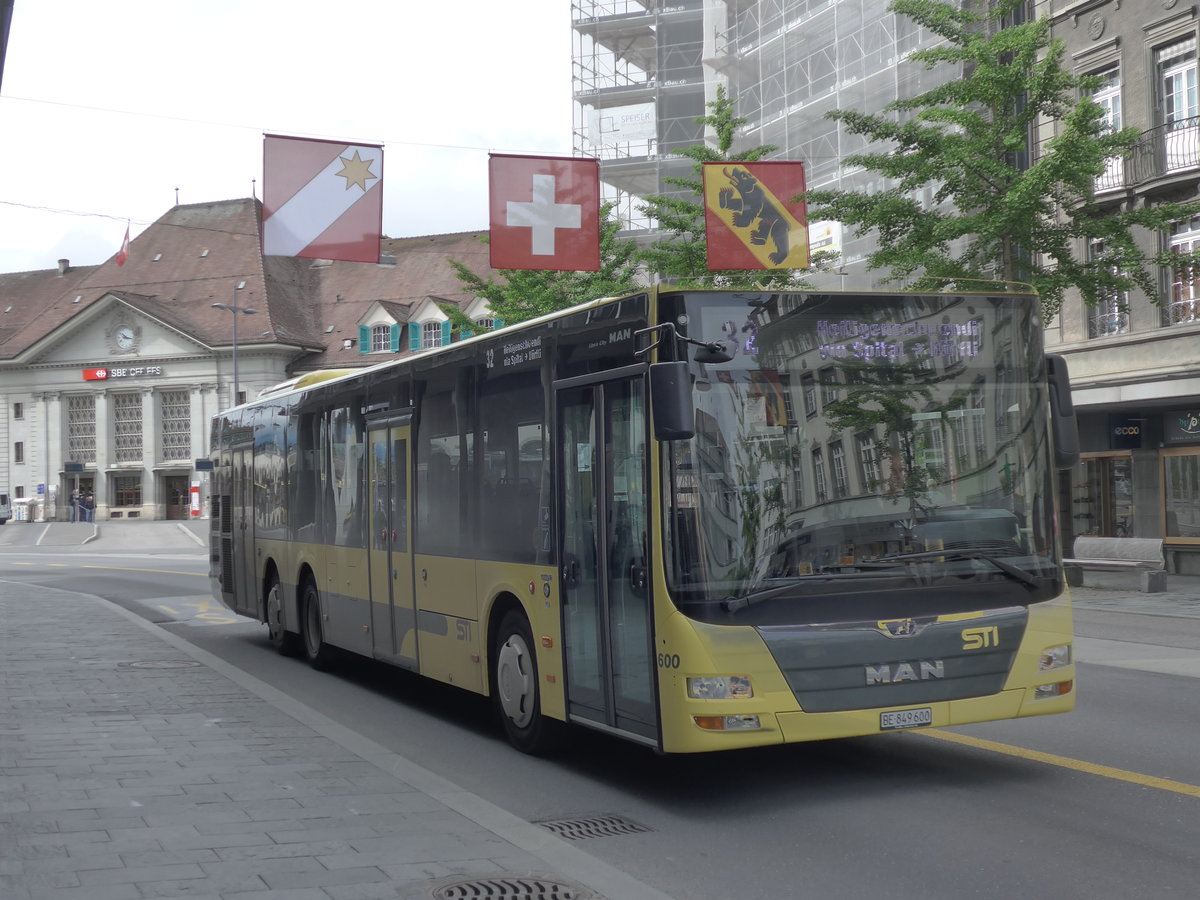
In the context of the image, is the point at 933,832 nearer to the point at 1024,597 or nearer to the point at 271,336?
the point at 1024,597

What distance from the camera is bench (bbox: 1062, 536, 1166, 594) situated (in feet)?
72.2

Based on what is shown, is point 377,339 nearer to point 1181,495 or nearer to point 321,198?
point 1181,495

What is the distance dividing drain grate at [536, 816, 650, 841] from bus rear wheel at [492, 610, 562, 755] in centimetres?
165

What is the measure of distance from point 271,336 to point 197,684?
6449 centimetres

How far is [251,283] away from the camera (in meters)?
78.2

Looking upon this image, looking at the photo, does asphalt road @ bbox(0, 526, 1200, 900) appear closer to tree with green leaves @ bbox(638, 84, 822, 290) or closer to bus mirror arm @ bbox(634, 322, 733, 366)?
bus mirror arm @ bbox(634, 322, 733, 366)

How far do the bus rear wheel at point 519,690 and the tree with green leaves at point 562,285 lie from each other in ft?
79.0

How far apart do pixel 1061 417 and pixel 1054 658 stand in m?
1.35

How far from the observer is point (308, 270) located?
82375mm

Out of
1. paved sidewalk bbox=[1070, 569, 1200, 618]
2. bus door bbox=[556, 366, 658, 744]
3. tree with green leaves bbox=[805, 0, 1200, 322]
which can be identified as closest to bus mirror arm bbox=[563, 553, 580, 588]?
bus door bbox=[556, 366, 658, 744]

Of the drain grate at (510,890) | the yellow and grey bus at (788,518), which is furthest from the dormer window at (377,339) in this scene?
the drain grate at (510,890)

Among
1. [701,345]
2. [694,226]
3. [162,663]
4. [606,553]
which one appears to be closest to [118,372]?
[694,226]

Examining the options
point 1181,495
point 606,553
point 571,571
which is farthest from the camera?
point 1181,495

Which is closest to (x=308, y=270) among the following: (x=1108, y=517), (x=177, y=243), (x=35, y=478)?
(x=177, y=243)
